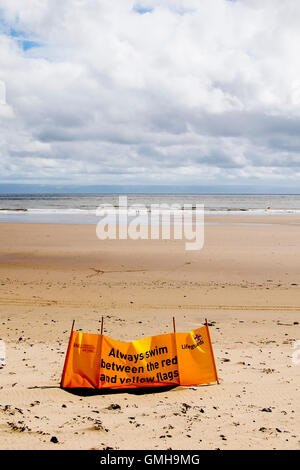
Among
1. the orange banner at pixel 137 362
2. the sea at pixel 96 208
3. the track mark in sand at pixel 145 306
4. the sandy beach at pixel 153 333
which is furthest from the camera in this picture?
the sea at pixel 96 208

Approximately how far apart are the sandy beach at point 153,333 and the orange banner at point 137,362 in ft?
0.65

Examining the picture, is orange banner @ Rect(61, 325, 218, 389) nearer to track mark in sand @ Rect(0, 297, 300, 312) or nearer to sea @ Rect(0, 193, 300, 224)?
track mark in sand @ Rect(0, 297, 300, 312)

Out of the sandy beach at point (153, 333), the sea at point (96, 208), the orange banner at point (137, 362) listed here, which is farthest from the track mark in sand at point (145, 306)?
the sea at point (96, 208)

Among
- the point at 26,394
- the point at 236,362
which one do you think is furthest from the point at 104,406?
the point at 236,362

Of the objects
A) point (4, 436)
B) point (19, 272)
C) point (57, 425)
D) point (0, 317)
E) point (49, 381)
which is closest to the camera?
point (4, 436)

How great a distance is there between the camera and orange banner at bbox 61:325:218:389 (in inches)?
248

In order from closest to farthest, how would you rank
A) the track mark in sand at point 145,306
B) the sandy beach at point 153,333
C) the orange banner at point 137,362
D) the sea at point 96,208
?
the sandy beach at point 153,333
the orange banner at point 137,362
the track mark in sand at point 145,306
the sea at point 96,208

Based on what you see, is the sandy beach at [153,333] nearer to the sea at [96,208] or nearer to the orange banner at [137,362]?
the orange banner at [137,362]

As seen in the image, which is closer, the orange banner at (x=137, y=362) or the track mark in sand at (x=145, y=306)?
the orange banner at (x=137, y=362)

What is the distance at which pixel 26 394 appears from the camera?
6.07m

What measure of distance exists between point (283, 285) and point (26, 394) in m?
10.3

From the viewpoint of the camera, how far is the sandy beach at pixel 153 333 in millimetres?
5059

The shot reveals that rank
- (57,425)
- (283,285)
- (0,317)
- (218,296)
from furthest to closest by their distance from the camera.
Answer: (283,285)
(218,296)
(0,317)
(57,425)
